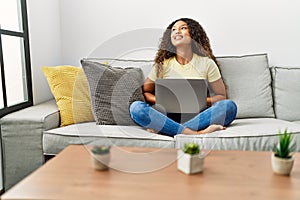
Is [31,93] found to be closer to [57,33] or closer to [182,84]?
[57,33]

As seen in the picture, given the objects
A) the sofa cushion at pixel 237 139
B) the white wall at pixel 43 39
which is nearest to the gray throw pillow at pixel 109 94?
the sofa cushion at pixel 237 139

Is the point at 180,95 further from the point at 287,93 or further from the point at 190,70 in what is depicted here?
the point at 287,93

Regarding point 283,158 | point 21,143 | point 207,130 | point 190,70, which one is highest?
point 190,70

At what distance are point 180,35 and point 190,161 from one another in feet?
4.06

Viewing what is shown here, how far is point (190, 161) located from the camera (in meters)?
1.05

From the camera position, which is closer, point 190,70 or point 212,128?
point 212,128

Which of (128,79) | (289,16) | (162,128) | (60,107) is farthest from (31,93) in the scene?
(289,16)

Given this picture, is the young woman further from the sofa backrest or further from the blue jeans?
the sofa backrest

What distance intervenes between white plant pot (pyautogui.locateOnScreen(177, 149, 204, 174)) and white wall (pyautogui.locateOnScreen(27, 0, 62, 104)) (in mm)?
1453

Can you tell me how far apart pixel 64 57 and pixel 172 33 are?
101cm

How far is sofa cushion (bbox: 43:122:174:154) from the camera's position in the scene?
156 centimetres

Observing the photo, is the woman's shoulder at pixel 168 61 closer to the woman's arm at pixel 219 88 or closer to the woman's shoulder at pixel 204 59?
the woman's shoulder at pixel 204 59

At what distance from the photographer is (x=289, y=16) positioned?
2307 millimetres

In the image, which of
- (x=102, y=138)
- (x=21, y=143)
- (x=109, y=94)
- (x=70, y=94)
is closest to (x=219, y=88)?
(x=109, y=94)
